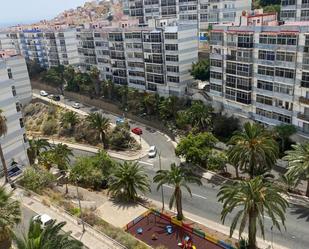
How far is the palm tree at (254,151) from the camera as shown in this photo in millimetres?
59625

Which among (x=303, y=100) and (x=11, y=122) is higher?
(x=303, y=100)

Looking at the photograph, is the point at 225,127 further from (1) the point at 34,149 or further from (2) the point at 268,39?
(1) the point at 34,149

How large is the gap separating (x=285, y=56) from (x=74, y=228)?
1938 inches

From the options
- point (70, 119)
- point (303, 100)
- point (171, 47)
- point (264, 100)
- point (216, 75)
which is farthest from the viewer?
point (70, 119)

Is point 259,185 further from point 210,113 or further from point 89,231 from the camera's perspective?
point 210,113

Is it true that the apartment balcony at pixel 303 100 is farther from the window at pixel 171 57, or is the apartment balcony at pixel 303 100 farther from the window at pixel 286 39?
the window at pixel 171 57

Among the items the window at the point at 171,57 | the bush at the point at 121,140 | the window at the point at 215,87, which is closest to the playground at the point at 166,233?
the bush at the point at 121,140

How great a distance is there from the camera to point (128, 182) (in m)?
59.0

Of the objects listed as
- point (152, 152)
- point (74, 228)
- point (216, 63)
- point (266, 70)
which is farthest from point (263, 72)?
point (74, 228)

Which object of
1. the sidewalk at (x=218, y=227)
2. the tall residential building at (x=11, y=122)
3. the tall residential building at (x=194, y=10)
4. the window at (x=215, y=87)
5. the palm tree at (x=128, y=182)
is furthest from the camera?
the tall residential building at (x=194, y=10)

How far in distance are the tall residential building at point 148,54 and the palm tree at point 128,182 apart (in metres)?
44.4

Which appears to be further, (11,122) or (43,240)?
(11,122)

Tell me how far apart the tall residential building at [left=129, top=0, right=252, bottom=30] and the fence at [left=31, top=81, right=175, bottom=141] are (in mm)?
38077

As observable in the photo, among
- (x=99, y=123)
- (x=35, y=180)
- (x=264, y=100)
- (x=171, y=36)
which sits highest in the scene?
(x=171, y=36)
